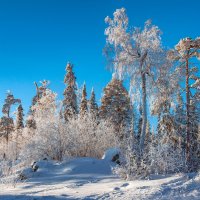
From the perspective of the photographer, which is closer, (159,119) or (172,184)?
(172,184)

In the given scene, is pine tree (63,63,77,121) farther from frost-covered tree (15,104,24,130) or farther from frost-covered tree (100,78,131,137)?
frost-covered tree (15,104,24,130)

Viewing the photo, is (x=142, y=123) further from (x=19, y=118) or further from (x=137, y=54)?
(x=19, y=118)

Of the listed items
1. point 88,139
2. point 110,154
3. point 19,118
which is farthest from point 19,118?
point 110,154

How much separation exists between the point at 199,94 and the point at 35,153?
11459 mm

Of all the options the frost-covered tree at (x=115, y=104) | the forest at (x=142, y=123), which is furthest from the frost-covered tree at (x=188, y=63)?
the frost-covered tree at (x=115, y=104)

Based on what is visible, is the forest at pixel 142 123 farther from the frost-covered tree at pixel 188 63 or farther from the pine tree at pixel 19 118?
the pine tree at pixel 19 118

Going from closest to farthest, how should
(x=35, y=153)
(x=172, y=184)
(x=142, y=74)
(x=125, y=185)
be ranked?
(x=172, y=184), (x=125, y=185), (x=142, y=74), (x=35, y=153)

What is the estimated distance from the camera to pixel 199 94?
2342 centimetres

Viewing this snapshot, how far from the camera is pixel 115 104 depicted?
131 ft

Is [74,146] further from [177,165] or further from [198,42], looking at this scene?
[198,42]

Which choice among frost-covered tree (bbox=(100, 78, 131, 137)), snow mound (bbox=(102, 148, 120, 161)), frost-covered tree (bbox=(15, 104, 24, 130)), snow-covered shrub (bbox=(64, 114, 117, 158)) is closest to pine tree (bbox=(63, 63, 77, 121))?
frost-covered tree (bbox=(100, 78, 131, 137))

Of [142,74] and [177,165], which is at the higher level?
[142,74]

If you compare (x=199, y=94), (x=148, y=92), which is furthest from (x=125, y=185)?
(x=199, y=94)

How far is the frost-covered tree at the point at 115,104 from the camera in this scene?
3919cm
